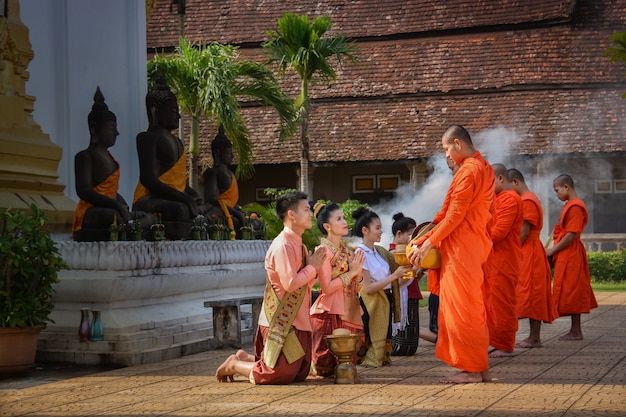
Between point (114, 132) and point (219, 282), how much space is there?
6.16ft

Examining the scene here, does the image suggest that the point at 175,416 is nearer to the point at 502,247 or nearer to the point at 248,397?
Result: the point at 248,397

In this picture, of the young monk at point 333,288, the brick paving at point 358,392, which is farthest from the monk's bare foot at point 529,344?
the young monk at point 333,288

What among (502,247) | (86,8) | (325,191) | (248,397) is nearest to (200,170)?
(325,191)

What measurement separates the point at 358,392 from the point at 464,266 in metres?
1.20

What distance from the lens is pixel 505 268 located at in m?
9.05

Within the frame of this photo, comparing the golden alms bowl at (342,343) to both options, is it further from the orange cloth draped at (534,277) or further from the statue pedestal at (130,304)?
the orange cloth draped at (534,277)

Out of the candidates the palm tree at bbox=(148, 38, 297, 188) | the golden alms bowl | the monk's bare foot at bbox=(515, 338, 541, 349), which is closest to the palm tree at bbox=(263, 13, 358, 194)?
the palm tree at bbox=(148, 38, 297, 188)

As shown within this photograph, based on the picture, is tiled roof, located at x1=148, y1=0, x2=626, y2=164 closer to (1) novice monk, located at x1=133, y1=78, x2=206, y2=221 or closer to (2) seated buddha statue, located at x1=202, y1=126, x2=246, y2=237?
(2) seated buddha statue, located at x1=202, y1=126, x2=246, y2=237

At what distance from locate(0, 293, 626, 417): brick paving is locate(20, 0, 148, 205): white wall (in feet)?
15.3

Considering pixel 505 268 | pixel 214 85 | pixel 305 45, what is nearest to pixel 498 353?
pixel 505 268

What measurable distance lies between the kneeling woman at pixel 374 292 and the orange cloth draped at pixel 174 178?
2.90 metres

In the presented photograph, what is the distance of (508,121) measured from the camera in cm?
2466

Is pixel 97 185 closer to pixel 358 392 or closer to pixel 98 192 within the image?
pixel 98 192

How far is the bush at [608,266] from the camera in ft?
73.6
